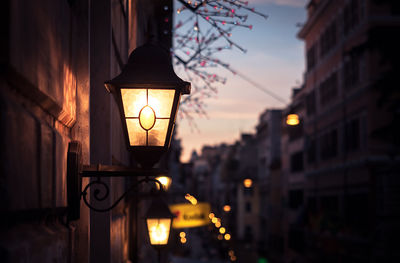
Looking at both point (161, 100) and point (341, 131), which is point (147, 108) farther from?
point (341, 131)

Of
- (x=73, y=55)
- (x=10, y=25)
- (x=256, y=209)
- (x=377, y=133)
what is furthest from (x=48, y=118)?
(x=256, y=209)

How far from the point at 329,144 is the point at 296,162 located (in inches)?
460

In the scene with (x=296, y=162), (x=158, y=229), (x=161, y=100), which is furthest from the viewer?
(x=296, y=162)

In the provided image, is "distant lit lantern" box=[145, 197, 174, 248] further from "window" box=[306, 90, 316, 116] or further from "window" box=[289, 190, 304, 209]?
"window" box=[289, 190, 304, 209]

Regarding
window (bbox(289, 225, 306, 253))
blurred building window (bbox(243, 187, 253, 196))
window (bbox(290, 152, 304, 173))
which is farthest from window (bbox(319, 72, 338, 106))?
blurred building window (bbox(243, 187, 253, 196))

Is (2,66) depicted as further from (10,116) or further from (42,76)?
(42,76)

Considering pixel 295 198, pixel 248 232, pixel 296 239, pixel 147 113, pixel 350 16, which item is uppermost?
pixel 350 16

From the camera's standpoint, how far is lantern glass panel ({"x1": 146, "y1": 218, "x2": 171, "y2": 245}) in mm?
8930

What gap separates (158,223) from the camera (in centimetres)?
915

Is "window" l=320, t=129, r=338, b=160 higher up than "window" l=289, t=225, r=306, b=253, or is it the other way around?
"window" l=320, t=129, r=338, b=160

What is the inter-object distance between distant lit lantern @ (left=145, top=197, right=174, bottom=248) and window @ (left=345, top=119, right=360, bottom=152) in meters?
22.8

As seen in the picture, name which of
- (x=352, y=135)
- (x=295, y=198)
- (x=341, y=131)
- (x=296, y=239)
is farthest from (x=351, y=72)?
(x=295, y=198)

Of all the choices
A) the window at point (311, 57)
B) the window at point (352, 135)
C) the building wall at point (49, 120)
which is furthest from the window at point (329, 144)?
the building wall at point (49, 120)

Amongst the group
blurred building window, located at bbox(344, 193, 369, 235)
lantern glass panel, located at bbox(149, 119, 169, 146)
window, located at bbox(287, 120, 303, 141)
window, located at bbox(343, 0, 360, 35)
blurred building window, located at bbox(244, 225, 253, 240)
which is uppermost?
window, located at bbox(343, 0, 360, 35)
